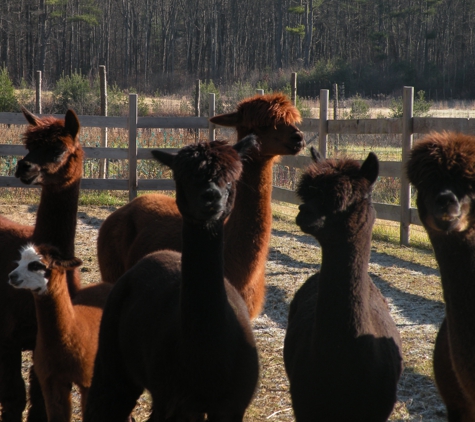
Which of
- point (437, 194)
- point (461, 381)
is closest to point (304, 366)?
point (461, 381)

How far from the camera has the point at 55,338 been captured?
4168 mm

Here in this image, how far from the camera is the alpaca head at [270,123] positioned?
16.5ft

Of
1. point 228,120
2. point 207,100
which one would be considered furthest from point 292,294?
A: point 207,100

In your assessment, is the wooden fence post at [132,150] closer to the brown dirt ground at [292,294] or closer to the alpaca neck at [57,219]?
the brown dirt ground at [292,294]

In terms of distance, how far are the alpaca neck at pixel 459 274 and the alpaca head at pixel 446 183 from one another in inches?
3.7

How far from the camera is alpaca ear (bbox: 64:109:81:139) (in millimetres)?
4969

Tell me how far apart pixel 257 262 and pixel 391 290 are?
11.9 feet

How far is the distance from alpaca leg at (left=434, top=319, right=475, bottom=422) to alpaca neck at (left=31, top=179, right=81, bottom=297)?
8.43 feet

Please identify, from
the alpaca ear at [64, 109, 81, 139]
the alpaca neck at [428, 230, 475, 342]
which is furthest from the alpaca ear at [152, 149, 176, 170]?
the alpaca ear at [64, 109, 81, 139]

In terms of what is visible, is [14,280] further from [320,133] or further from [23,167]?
[320,133]

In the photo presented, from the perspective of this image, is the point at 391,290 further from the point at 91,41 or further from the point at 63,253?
the point at 91,41

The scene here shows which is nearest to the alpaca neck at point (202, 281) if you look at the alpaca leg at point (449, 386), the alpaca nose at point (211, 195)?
the alpaca nose at point (211, 195)

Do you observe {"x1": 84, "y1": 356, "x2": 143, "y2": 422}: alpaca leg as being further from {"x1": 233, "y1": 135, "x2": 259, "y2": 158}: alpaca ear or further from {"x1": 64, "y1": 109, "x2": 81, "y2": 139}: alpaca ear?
{"x1": 64, "y1": 109, "x2": 81, "y2": 139}: alpaca ear

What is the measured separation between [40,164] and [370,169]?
2.62m
